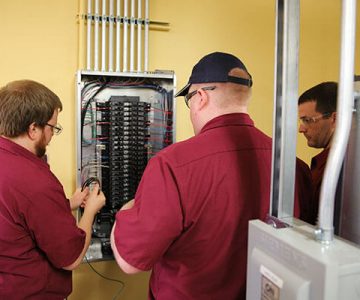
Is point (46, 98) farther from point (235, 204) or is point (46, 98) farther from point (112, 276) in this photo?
point (112, 276)

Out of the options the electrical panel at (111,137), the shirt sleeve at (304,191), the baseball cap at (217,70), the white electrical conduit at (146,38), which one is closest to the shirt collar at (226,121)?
the baseball cap at (217,70)

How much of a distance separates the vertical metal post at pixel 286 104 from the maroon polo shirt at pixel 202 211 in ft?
1.01

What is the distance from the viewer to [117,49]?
2014mm

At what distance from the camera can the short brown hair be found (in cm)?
132

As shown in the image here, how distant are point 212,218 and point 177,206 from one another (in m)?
0.12

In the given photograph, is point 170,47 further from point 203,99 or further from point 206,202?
point 206,202

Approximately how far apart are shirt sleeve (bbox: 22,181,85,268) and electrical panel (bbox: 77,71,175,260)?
0.61 meters

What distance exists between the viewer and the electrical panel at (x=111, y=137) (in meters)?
1.95

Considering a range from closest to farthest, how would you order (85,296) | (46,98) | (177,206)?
(177,206)
(46,98)
(85,296)

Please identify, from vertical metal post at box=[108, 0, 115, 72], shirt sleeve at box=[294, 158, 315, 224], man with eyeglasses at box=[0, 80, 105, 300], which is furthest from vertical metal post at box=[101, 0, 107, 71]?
shirt sleeve at box=[294, 158, 315, 224]

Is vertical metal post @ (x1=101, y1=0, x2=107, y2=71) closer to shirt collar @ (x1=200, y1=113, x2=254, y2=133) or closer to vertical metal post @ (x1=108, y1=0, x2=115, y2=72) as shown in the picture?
vertical metal post @ (x1=108, y1=0, x2=115, y2=72)

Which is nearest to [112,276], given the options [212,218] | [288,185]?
[212,218]

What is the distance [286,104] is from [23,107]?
39.8 inches

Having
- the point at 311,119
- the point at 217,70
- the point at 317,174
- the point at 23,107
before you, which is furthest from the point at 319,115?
the point at 23,107
